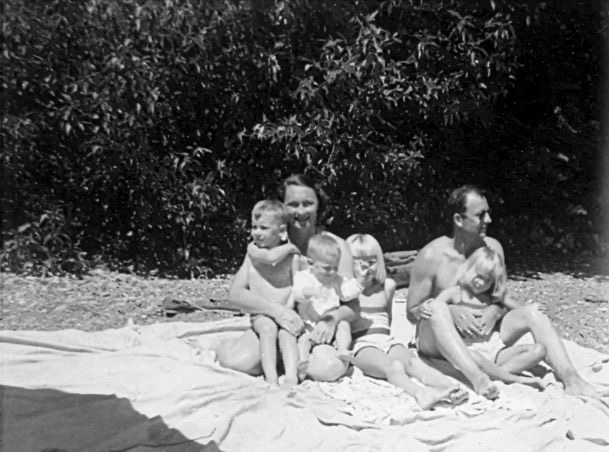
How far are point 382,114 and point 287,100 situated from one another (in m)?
0.99

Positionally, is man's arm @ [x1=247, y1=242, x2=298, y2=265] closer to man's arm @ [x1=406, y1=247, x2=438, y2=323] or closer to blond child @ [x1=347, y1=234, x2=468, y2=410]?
blond child @ [x1=347, y1=234, x2=468, y2=410]

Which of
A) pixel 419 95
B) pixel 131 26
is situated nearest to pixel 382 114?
pixel 419 95

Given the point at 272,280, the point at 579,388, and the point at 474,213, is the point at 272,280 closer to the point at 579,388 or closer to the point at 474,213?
the point at 474,213

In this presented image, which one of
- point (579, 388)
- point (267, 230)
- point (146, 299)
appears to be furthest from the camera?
point (146, 299)

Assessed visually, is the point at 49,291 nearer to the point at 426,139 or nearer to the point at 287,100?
the point at 287,100

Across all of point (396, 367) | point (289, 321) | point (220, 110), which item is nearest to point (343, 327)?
point (289, 321)

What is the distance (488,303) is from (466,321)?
8.9 inches

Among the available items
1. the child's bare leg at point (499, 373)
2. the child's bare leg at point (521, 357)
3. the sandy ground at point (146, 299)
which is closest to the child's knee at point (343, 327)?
the child's bare leg at point (499, 373)

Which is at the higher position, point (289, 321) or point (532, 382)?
point (289, 321)

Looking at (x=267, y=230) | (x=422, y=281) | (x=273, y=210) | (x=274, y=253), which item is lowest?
(x=422, y=281)

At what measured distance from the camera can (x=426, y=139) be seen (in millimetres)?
8055

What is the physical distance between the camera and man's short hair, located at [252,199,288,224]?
14.6 ft

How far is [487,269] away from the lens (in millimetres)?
4152

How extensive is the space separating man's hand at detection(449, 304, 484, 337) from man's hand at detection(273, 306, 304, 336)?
34.2 inches
